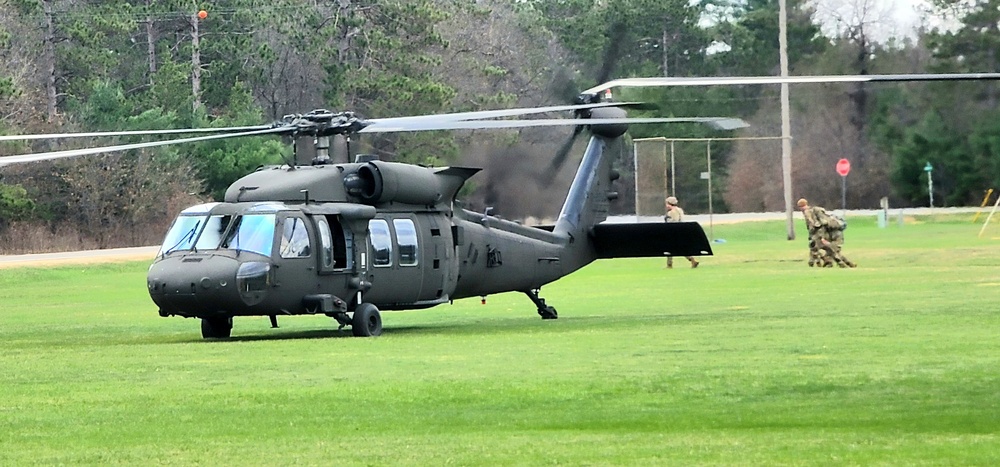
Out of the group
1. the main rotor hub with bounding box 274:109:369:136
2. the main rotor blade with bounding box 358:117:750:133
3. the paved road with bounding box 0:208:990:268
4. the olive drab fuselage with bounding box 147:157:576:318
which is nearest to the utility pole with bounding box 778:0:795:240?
the paved road with bounding box 0:208:990:268

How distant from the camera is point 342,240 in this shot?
72.9ft

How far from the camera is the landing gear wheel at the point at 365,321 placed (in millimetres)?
22016

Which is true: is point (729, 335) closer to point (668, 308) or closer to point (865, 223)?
point (668, 308)

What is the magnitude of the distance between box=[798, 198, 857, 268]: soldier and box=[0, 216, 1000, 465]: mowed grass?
10.1 meters

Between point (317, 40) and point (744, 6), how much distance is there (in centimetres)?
1657

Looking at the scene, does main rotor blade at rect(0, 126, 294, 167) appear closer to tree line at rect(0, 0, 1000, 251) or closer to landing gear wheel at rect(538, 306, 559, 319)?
landing gear wheel at rect(538, 306, 559, 319)

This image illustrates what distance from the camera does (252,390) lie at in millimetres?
15211

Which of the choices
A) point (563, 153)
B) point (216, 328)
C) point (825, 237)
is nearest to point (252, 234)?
point (216, 328)

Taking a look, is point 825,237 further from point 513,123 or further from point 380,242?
point 513,123

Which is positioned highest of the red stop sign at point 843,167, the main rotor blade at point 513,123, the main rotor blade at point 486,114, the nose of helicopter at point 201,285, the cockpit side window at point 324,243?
the main rotor blade at point 486,114

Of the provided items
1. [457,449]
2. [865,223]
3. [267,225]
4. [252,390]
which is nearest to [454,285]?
[267,225]

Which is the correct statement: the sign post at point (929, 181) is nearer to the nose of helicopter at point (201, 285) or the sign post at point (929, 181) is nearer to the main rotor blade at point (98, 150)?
the main rotor blade at point (98, 150)

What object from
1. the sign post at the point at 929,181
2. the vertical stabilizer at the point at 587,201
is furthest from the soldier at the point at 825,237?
the vertical stabilizer at the point at 587,201

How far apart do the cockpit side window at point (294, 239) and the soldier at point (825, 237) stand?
65.5 feet
